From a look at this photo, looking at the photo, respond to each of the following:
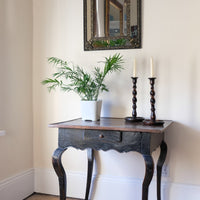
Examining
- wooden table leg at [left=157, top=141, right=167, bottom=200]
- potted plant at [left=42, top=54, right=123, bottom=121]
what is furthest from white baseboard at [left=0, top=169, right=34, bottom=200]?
wooden table leg at [left=157, top=141, right=167, bottom=200]

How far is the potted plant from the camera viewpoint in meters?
2.02

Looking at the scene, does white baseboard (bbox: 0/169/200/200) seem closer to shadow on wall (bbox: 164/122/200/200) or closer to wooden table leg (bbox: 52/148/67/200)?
shadow on wall (bbox: 164/122/200/200)

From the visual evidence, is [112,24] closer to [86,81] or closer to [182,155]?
[86,81]

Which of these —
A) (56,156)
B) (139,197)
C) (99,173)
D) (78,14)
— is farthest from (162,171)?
(78,14)

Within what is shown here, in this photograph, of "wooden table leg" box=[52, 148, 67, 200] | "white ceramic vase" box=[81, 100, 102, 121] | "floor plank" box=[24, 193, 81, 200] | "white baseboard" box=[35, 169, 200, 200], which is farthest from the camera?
"floor plank" box=[24, 193, 81, 200]

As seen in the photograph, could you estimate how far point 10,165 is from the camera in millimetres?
2230

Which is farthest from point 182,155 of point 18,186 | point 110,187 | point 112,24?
point 18,186

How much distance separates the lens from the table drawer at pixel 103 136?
1.69m

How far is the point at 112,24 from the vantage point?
225 centimetres

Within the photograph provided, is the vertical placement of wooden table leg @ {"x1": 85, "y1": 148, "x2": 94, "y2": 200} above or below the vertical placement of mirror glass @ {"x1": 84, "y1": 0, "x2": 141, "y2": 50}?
below

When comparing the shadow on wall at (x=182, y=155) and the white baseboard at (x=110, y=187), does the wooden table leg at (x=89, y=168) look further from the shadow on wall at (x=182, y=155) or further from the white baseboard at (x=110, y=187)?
the shadow on wall at (x=182, y=155)

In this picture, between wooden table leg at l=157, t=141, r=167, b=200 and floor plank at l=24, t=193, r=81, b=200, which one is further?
floor plank at l=24, t=193, r=81, b=200

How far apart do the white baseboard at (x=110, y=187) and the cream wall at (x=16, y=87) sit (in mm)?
224

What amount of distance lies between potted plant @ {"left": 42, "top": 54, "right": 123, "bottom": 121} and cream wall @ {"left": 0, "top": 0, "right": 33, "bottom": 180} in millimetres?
248
